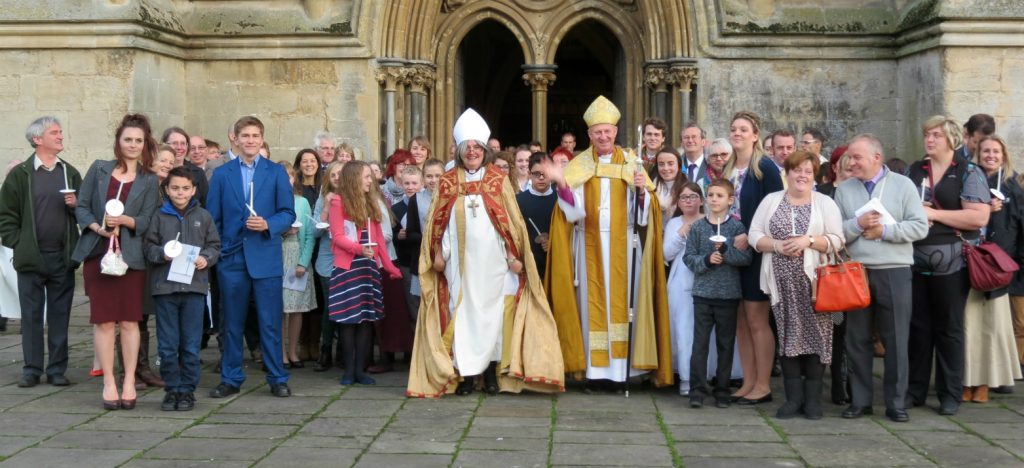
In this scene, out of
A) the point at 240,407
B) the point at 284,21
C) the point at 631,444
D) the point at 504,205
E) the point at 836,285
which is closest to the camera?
the point at 631,444

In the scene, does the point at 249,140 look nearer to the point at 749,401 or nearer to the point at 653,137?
the point at 653,137

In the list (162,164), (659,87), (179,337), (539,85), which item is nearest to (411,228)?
(162,164)

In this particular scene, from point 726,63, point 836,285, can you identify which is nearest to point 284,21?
point 726,63

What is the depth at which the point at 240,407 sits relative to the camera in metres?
7.01

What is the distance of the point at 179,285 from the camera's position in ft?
22.5

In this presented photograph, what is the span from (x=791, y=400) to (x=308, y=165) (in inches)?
162

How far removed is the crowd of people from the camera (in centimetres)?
677

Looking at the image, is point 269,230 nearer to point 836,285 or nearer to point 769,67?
point 836,285

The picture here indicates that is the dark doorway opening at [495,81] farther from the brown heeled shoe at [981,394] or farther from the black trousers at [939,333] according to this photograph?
the brown heeled shoe at [981,394]

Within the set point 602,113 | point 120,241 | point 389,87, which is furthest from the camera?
point 389,87

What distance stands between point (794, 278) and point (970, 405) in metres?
1.55

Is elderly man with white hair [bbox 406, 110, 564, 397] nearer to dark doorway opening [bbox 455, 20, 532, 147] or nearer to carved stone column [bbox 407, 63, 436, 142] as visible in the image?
carved stone column [bbox 407, 63, 436, 142]

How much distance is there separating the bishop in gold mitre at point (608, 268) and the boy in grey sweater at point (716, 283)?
0.36m

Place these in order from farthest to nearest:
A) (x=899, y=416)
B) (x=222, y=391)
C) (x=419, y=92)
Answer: (x=419, y=92) → (x=222, y=391) → (x=899, y=416)
